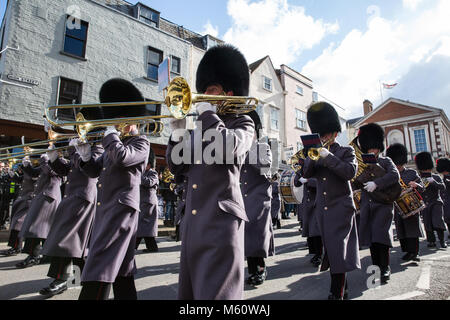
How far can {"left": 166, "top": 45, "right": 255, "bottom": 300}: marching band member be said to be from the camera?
1741mm

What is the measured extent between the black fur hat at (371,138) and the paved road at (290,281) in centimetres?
221

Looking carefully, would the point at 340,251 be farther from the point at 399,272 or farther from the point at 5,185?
the point at 5,185

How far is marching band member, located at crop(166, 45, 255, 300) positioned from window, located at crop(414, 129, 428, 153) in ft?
117

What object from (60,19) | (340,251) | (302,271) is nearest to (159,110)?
(60,19)

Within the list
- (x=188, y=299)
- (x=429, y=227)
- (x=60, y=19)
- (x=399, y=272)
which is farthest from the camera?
(x=60, y=19)

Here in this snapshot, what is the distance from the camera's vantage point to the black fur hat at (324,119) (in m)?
4.48

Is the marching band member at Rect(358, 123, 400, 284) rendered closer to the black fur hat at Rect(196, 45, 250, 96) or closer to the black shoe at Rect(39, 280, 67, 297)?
the black fur hat at Rect(196, 45, 250, 96)

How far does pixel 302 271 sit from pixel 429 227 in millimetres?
4916

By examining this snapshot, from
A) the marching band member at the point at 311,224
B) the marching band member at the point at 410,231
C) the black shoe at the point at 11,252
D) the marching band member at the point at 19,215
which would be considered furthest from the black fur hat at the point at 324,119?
the black shoe at the point at 11,252

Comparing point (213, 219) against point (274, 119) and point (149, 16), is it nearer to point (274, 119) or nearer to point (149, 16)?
point (149, 16)

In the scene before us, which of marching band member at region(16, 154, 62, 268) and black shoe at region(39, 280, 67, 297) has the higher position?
marching band member at region(16, 154, 62, 268)

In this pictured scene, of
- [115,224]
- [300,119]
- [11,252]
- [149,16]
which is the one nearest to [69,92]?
[149,16]

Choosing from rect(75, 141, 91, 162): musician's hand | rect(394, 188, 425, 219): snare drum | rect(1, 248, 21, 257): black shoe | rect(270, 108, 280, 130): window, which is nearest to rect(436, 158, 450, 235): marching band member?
rect(394, 188, 425, 219): snare drum
